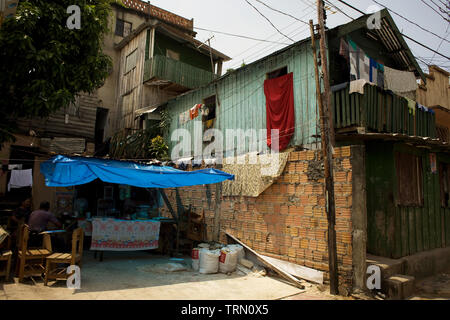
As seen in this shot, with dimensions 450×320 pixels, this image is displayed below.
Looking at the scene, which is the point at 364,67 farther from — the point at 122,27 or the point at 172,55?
the point at 122,27

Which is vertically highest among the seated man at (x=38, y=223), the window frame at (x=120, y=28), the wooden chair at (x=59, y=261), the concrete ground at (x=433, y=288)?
the window frame at (x=120, y=28)

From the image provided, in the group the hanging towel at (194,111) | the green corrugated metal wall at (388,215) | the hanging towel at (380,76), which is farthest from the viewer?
the hanging towel at (194,111)

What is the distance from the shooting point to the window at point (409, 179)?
7953mm

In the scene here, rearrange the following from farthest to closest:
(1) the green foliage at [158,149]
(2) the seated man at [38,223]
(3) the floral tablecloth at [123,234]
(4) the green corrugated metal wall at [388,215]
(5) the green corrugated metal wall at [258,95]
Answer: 1. (1) the green foliage at [158,149]
2. (5) the green corrugated metal wall at [258,95]
3. (3) the floral tablecloth at [123,234]
4. (4) the green corrugated metal wall at [388,215]
5. (2) the seated man at [38,223]

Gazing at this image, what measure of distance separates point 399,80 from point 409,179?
350 cm

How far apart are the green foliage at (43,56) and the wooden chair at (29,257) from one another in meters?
3.70

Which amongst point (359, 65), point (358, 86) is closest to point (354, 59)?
point (359, 65)

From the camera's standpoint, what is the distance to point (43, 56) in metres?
7.86

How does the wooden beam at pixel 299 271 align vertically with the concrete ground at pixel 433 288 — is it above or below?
above

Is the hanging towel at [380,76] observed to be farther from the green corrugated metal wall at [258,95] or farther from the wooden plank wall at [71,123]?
the wooden plank wall at [71,123]

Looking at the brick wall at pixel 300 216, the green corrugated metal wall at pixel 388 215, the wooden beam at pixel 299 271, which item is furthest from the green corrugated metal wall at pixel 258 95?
the wooden beam at pixel 299 271

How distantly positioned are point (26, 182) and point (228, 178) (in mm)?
6628

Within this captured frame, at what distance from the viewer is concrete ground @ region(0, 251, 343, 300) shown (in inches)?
211
